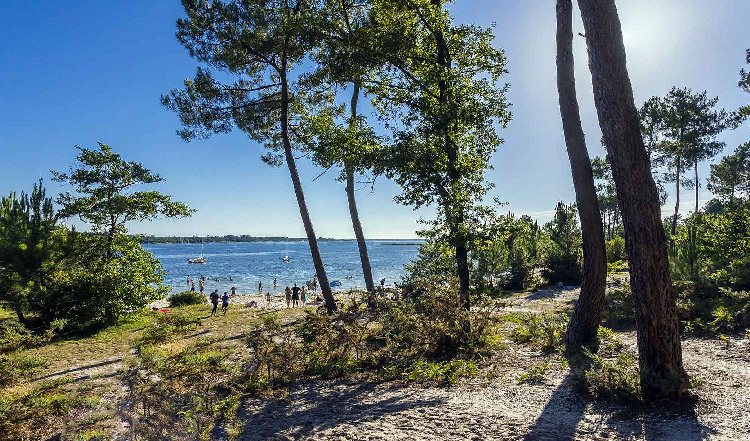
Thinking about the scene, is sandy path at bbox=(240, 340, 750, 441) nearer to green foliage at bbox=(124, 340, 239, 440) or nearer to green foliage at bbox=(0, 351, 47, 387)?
green foliage at bbox=(124, 340, 239, 440)

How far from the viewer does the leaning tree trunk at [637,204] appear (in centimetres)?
469

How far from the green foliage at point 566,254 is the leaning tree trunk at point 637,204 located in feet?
52.5

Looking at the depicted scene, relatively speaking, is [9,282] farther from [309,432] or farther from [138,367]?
[309,432]

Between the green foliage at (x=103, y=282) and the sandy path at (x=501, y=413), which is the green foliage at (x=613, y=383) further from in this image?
the green foliage at (x=103, y=282)

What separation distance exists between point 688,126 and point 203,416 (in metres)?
34.5

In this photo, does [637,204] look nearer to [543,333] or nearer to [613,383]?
[613,383]

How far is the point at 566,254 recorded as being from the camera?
19844 mm

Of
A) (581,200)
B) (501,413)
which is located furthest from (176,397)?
(581,200)

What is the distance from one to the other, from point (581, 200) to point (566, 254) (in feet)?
46.5

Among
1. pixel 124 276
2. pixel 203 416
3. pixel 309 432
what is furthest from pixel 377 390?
pixel 124 276

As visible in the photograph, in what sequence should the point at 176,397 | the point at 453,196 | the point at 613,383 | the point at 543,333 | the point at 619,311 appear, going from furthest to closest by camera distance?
the point at 619,311 < the point at 453,196 < the point at 543,333 < the point at 176,397 < the point at 613,383

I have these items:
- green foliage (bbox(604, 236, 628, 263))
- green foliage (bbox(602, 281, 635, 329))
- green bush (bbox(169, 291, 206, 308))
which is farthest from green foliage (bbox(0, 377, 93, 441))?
green foliage (bbox(604, 236, 628, 263))

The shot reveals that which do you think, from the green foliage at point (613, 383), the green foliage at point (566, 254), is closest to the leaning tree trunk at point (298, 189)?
the green foliage at point (613, 383)

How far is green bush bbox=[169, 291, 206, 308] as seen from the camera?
2438cm
